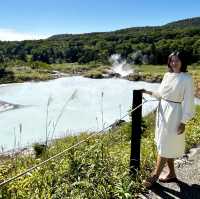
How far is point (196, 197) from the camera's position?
17.9ft

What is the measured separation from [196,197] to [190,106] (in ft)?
3.62

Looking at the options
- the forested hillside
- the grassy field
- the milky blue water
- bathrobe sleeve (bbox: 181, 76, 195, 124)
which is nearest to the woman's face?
bathrobe sleeve (bbox: 181, 76, 195, 124)

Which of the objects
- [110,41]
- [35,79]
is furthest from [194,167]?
[110,41]

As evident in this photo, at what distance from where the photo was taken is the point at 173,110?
5.48 m

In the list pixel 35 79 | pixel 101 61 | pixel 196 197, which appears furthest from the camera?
pixel 101 61

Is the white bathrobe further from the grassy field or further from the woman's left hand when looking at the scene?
the grassy field

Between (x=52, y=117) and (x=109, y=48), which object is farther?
(x=109, y=48)

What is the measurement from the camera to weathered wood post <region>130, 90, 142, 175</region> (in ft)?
18.6

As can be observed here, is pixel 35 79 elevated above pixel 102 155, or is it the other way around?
pixel 102 155

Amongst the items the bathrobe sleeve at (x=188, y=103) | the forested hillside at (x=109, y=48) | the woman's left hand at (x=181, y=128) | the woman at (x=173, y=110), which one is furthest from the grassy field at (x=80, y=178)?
the forested hillside at (x=109, y=48)

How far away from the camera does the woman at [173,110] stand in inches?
213

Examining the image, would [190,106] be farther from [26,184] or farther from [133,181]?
[26,184]

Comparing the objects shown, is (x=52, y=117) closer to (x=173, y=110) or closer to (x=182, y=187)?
(x=182, y=187)

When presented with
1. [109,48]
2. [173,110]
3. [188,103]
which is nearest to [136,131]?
[173,110]
